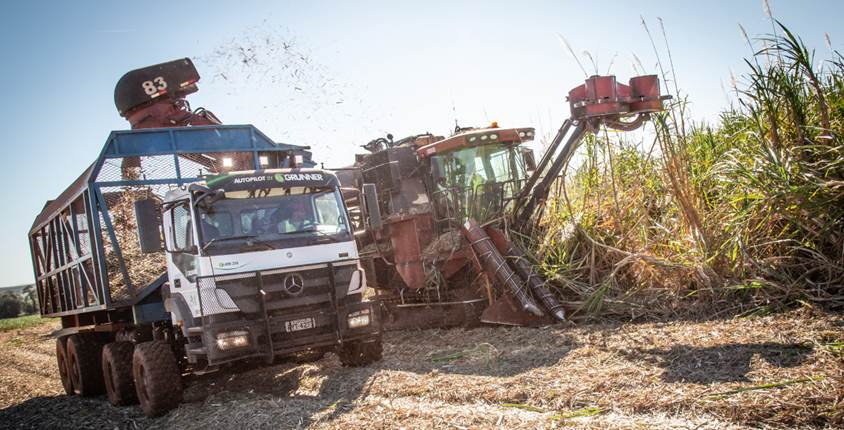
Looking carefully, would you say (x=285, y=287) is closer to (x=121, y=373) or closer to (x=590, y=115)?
(x=121, y=373)

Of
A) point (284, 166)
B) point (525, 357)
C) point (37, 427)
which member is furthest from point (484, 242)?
point (37, 427)

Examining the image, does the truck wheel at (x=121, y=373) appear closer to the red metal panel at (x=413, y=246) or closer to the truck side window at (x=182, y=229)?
the truck side window at (x=182, y=229)

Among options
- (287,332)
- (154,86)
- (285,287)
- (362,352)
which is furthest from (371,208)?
(154,86)

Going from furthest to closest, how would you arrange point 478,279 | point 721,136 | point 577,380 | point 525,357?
1. point 478,279
2. point 721,136
3. point 525,357
4. point 577,380

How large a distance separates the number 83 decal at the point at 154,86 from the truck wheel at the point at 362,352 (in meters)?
5.62

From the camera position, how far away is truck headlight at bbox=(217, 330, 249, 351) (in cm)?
650

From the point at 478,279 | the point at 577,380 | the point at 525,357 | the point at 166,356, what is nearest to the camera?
the point at 577,380

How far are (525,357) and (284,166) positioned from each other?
4485 millimetres

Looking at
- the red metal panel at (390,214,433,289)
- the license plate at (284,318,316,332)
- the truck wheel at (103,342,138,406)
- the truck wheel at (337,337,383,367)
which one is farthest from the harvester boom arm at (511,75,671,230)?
the truck wheel at (103,342,138,406)

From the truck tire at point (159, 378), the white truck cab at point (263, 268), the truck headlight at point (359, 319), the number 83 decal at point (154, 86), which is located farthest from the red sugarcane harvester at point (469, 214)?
the number 83 decal at point (154, 86)

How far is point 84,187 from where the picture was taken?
8234 mm

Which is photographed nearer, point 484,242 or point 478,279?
point 484,242

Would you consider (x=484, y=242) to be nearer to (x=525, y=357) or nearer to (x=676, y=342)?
(x=525, y=357)

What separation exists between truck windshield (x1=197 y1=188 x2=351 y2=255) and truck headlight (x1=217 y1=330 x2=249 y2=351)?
82 centimetres
